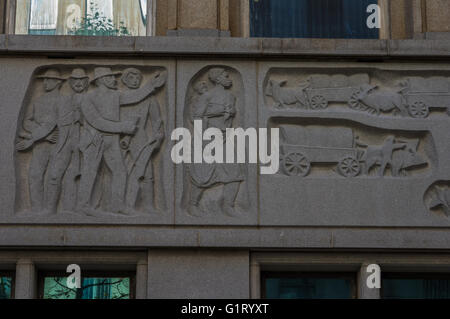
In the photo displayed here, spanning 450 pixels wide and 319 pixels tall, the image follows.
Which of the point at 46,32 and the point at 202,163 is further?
the point at 46,32

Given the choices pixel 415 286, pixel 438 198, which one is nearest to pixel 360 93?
pixel 438 198

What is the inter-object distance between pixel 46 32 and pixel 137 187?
101 inches

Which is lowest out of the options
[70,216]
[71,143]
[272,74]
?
[70,216]

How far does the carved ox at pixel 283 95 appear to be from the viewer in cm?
1224

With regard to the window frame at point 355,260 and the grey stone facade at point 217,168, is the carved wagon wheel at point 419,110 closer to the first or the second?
the grey stone facade at point 217,168

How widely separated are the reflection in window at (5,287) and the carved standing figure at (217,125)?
2360mm

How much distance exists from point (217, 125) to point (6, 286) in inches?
126

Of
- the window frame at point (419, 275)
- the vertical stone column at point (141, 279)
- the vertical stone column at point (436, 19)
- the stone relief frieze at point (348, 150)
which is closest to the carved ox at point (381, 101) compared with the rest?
the stone relief frieze at point (348, 150)

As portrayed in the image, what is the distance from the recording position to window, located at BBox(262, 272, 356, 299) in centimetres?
1193

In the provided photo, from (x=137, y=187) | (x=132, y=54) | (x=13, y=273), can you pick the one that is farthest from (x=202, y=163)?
(x=13, y=273)

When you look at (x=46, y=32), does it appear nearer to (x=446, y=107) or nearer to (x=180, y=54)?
(x=180, y=54)

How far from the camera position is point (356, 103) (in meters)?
12.3

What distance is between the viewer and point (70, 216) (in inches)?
461

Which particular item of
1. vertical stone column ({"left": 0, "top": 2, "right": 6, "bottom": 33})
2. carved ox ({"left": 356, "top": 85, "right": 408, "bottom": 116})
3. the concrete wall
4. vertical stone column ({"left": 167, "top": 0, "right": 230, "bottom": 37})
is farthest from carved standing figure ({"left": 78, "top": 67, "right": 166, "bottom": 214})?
carved ox ({"left": 356, "top": 85, "right": 408, "bottom": 116})
